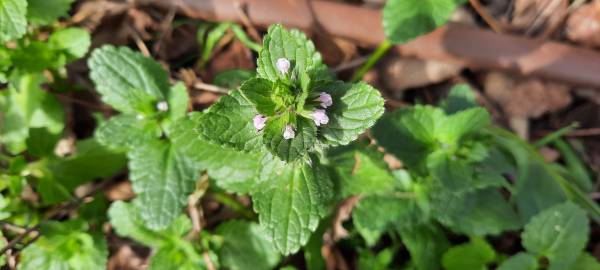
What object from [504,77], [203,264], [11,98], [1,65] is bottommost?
[203,264]

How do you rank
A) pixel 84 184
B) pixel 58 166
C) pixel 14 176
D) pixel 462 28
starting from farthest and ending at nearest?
1. pixel 462 28
2. pixel 84 184
3. pixel 58 166
4. pixel 14 176

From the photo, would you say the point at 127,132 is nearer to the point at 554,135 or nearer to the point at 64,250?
the point at 64,250

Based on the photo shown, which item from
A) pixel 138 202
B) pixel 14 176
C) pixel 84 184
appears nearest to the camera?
pixel 138 202

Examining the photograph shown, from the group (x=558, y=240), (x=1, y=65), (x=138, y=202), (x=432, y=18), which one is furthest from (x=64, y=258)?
(x=558, y=240)

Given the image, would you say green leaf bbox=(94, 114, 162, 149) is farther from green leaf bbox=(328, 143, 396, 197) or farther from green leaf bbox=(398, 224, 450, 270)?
green leaf bbox=(398, 224, 450, 270)

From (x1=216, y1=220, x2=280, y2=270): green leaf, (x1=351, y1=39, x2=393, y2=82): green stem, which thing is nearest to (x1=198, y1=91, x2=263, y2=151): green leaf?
(x1=216, y1=220, x2=280, y2=270): green leaf

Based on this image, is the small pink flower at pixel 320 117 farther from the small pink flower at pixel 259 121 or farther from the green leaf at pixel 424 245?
the green leaf at pixel 424 245

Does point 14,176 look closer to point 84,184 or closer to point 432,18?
point 84,184

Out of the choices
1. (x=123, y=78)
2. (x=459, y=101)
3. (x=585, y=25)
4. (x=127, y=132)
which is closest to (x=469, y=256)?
(x=459, y=101)
